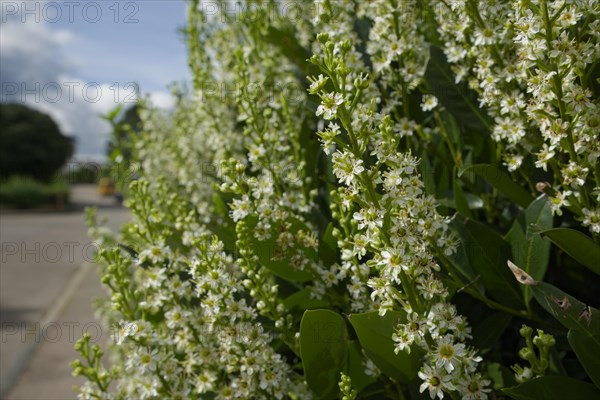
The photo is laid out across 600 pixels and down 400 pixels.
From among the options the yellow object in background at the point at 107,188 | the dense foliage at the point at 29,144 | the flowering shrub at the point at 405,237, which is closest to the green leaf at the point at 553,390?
the flowering shrub at the point at 405,237

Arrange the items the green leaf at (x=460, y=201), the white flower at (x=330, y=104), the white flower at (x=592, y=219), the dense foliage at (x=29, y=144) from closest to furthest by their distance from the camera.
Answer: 1. the white flower at (x=330, y=104)
2. the white flower at (x=592, y=219)
3. the green leaf at (x=460, y=201)
4. the dense foliage at (x=29, y=144)

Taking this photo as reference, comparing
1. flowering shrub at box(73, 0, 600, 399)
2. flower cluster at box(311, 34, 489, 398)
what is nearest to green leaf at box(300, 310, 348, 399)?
flowering shrub at box(73, 0, 600, 399)

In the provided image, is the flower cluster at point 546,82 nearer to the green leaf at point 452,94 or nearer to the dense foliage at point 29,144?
the green leaf at point 452,94

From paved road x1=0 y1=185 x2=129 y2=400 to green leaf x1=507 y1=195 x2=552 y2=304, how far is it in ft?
4.30

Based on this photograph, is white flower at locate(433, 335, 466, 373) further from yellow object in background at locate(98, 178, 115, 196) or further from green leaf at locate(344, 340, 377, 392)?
yellow object in background at locate(98, 178, 115, 196)

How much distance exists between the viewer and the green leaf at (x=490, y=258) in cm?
117

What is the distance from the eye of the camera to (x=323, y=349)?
3.72 feet

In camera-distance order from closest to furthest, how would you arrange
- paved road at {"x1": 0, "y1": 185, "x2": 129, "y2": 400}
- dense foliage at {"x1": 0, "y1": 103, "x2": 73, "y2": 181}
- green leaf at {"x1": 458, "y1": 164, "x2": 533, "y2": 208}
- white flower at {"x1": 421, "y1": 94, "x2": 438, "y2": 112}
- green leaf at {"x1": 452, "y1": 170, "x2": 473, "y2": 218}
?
green leaf at {"x1": 458, "y1": 164, "x2": 533, "y2": 208} → green leaf at {"x1": 452, "y1": 170, "x2": 473, "y2": 218} → white flower at {"x1": 421, "y1": 94, "x2": 438, "y2": 112} → paved road at {"x1": 0, "y1": 185, "x2": 129, "y2": 400} → dense foliage at {"x1": 0, "y1": 103, "x2": 73, "y2": 181}

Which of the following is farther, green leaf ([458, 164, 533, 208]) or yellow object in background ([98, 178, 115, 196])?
yellow object in background ([98, 178, 115, 196])

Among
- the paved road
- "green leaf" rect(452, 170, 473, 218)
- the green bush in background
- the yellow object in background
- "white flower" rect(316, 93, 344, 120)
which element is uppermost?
the yellow object in background

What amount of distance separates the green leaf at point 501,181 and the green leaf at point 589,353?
0.32m

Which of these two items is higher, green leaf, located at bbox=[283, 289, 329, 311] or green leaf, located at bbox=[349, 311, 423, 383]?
green leaf, located at bbox=[283, 289, 329, 311]

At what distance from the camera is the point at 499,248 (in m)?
1.20

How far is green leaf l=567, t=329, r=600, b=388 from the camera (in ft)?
3.31
